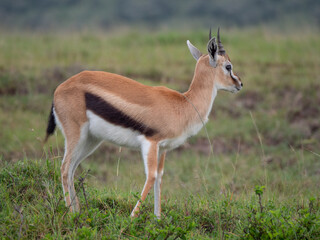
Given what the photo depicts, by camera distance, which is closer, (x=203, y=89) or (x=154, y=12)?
(x=203, y=89)

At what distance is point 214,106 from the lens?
8375mm

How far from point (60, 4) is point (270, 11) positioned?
9731 mm

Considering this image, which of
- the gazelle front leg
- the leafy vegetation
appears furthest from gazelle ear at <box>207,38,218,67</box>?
the leafy vegetation

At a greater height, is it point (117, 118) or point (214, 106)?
point (117, 118)

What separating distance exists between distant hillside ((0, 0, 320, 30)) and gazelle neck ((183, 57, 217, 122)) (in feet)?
48.0

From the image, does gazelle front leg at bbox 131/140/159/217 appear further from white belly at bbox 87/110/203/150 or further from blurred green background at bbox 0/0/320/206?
blurred green background at bbox 0/0/320/206

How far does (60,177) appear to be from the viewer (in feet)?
14.0

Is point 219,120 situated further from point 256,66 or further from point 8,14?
point 8,14

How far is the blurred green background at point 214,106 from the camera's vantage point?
19.3ft

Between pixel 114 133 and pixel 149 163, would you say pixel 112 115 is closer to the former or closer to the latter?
pixel 114 133

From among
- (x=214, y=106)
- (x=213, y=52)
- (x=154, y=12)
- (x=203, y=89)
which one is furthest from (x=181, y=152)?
(x=154, y=12)

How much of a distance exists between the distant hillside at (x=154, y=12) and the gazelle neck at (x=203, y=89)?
14.6 metres

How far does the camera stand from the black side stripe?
3.90 metres

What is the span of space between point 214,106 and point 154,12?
1273 cm
